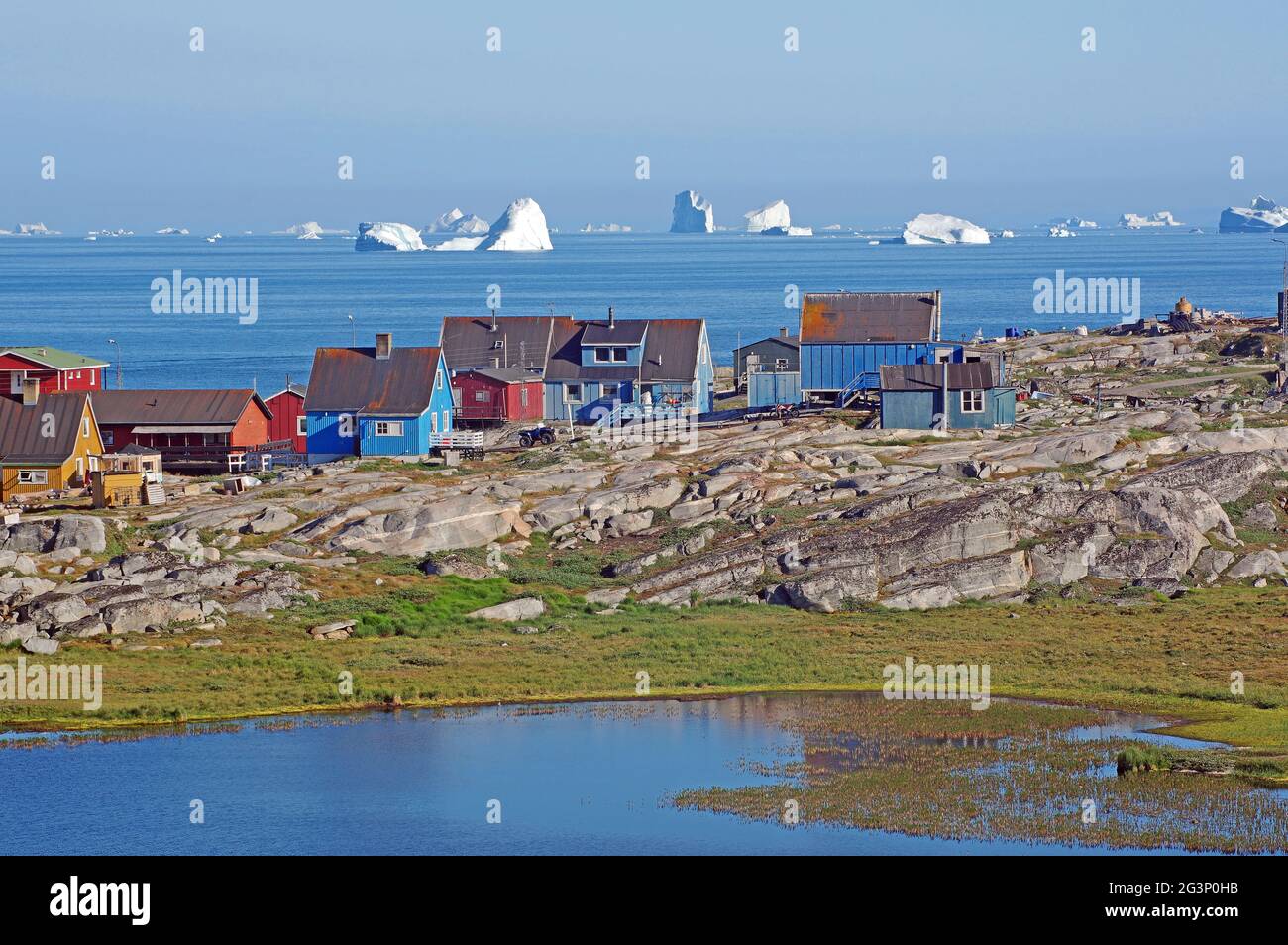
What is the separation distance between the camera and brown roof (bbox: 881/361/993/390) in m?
71.3

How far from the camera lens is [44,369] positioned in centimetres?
7438

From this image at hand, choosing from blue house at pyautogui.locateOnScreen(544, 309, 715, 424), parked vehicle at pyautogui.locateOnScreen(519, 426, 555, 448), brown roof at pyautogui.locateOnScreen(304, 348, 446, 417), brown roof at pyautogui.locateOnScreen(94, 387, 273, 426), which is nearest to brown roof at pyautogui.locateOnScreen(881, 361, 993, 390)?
blue house at pyautogui.locateOnScreen(544, 309, 715, 424)

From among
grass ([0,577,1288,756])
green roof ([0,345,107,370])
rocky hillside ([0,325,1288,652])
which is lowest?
grass ([0,577,1288,756])

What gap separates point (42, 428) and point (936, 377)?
35.5m

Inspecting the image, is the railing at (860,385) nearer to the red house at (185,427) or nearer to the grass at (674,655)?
the red house at (185,427)

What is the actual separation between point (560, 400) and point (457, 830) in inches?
1974

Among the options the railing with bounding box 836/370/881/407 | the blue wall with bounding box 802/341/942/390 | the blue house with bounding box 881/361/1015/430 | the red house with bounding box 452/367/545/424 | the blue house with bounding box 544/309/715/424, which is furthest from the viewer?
the blue house with bounding box 544/309/715/424

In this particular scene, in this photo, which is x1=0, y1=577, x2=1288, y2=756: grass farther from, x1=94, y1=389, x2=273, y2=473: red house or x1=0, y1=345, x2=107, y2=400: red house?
x1=0, y1=345, x2=107, y2=400: red house

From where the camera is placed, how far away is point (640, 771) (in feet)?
124

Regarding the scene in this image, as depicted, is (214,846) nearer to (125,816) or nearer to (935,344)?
(125,816)

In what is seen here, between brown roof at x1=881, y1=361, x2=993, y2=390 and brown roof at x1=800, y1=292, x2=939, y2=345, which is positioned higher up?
brown roof at x1=800, y1=292, x2=939, y2=345

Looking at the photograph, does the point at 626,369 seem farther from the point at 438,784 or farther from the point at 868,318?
the point at 438,784

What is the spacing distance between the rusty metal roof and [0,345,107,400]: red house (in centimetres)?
774
